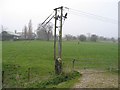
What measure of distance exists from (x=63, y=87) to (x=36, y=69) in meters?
8.43

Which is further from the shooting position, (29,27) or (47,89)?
(29,27)

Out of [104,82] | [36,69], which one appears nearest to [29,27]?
[36,69]

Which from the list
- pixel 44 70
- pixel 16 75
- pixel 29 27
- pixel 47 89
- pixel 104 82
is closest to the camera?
pixel 47 89

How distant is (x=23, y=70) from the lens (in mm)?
20750

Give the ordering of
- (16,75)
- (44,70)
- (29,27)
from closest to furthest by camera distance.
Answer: (16,75) < (44,70) < (29,27)

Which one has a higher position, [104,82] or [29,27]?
[29,27]

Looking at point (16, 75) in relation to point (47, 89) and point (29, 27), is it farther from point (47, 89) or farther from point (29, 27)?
point (29, 27)

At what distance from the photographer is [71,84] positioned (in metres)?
13.8

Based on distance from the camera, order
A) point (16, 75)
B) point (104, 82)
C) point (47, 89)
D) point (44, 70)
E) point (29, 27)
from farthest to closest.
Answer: point (29, 27)
point (44, 70)
point (16, 75)
point (104, 82)
point (47, 89)

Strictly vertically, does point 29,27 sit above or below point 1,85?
above

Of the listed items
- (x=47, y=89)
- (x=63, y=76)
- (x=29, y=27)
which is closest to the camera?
(x=47, y=89)

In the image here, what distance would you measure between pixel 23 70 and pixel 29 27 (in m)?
105

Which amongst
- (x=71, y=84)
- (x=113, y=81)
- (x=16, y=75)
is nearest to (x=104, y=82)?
(x=113, y=81)

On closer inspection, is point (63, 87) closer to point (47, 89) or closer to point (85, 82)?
point (47, 89)
